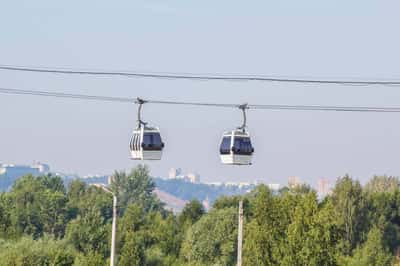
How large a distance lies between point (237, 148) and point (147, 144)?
2.92 metres

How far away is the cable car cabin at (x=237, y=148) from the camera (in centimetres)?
4109

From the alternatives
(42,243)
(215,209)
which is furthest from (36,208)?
(42,243)

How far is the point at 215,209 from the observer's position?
371 ft

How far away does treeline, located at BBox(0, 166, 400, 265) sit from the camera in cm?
6894

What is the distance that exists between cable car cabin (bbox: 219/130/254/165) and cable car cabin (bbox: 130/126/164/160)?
83.6 inches

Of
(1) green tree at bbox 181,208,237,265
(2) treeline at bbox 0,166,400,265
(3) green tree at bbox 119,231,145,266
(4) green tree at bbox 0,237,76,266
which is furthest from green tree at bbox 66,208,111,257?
(4) green tree at bbox 0,237,76,266

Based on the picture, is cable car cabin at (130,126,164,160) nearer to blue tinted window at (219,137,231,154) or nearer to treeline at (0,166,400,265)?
blue tinted window at (219,137,231,154)

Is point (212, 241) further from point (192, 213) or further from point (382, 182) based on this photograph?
point (382, 182)

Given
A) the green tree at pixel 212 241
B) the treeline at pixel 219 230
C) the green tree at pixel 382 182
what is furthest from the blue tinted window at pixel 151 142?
the green tree at pixel 382 182

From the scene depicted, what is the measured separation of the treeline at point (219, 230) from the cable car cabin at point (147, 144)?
2799 centimetres

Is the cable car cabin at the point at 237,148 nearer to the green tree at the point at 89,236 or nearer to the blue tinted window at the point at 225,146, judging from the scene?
the blue tinted window at the point at 225,146

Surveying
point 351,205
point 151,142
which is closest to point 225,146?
point 151,142

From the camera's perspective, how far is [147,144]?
134ft

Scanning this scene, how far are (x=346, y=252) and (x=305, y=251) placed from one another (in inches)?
1404
